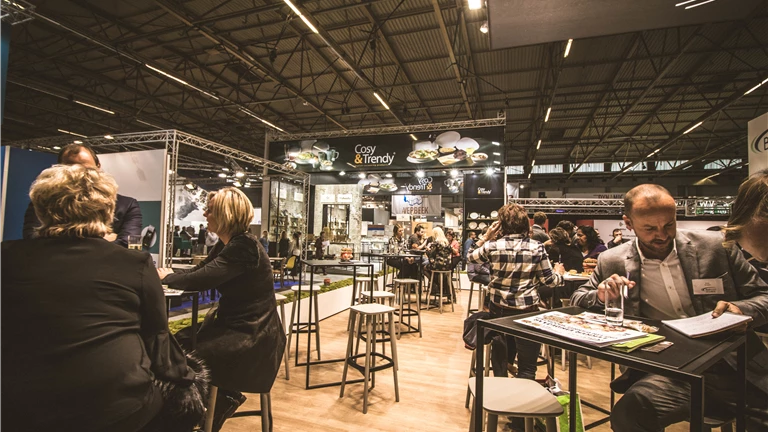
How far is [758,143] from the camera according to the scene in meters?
4.88

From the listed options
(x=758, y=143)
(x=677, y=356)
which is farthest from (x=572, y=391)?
(x=758, y=143)

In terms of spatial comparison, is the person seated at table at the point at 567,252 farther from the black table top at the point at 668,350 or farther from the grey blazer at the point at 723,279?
the black table top at the point at 668,350

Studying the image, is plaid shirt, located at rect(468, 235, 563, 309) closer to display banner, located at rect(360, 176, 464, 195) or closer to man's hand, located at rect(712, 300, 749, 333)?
man's hand, located at rect(712, 300, 749, 333)

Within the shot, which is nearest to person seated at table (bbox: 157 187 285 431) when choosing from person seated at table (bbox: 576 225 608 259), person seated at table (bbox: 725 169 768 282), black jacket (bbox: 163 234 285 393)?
black jacket (bbox: 163 234 285 393)

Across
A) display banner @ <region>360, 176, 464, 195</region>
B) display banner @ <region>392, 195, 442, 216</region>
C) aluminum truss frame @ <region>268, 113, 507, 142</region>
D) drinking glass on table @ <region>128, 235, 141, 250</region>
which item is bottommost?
drinking glass on table @ <region>128, 235, 141, 250</region>

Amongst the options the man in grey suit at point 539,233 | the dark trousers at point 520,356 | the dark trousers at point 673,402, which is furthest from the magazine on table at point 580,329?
the man in grey suit at point 539,233

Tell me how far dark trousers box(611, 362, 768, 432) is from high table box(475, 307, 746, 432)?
121 millimetres

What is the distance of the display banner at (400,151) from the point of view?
8688 mm

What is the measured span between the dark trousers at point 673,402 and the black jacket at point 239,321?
1614 mm

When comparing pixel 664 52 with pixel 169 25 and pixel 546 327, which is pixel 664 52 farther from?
pixel 169 25

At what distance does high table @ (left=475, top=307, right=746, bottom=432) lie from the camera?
2.97 feet

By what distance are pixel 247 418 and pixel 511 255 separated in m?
2.29

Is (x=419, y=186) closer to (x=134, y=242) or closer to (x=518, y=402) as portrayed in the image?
(x=134, y=242)

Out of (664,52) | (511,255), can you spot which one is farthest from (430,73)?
(511,255)
